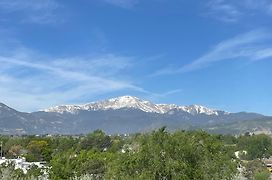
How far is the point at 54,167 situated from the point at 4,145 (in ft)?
228

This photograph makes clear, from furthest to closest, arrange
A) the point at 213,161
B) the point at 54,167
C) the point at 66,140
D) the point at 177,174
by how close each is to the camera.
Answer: the point at 66,140 < the point at 54,167 < the point at 213,161 < the point at 177,174

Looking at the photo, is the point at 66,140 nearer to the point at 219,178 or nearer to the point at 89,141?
the point at 89,141

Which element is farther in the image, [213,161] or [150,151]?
[213,161]

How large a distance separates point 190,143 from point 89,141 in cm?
10268

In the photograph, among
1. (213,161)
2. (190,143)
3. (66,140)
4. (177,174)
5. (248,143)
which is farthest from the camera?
(248,143)

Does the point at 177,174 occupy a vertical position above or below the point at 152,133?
below

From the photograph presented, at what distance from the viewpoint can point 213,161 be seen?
32219 mm

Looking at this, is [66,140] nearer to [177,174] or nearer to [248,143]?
[248,143]

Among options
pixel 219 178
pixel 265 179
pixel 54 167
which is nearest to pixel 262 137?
pixel 265 179

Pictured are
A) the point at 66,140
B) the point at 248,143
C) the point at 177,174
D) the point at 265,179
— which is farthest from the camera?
the point at 248,143

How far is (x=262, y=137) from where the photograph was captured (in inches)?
5837

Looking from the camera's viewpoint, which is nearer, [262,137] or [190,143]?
[190,143]

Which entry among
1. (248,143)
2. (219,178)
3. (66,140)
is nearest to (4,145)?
(66,140)

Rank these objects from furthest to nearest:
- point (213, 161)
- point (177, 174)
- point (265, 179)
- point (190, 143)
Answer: point (265, 179), point (213, 161), point (190, 143), point (177, 174)
